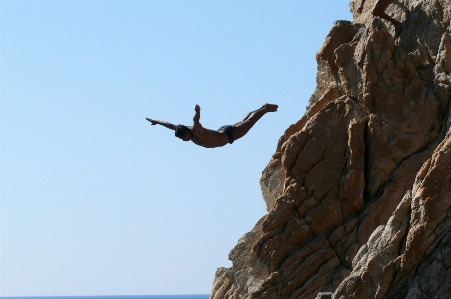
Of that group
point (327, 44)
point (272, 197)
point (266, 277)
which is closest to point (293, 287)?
point (266, 277)

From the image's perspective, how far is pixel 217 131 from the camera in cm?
2373

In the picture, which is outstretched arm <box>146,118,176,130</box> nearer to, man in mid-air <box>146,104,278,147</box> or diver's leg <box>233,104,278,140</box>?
man in mid-air <box>146,104,278,147</box>

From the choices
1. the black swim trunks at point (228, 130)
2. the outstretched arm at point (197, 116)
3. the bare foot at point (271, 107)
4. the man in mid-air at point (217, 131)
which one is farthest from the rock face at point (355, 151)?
the outstretched arm at point (197, 116)

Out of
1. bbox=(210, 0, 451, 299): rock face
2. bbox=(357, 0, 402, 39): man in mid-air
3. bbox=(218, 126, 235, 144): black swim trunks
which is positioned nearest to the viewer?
bbox=(210, 0, 451, 299): rock face

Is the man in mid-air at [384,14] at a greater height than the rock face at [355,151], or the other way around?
the man in mid-air at [384,14]

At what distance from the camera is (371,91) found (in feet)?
80.9

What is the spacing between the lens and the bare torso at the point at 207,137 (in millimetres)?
22516

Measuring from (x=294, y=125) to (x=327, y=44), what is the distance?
2.65 meters

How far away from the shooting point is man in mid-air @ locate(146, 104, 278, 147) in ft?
73.1

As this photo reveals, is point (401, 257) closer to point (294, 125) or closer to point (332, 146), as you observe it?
point (332, 146)

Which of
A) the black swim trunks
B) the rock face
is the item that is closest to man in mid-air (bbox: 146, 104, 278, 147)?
the black swim trunks

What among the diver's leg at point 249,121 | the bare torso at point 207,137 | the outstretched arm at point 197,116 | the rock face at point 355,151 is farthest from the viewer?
the diver's leg at point 249,121

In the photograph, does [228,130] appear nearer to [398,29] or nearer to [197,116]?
[197,116]

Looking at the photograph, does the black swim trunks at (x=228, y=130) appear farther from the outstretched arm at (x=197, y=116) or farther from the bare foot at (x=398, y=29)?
the bare foot at (x=398, y=29)
